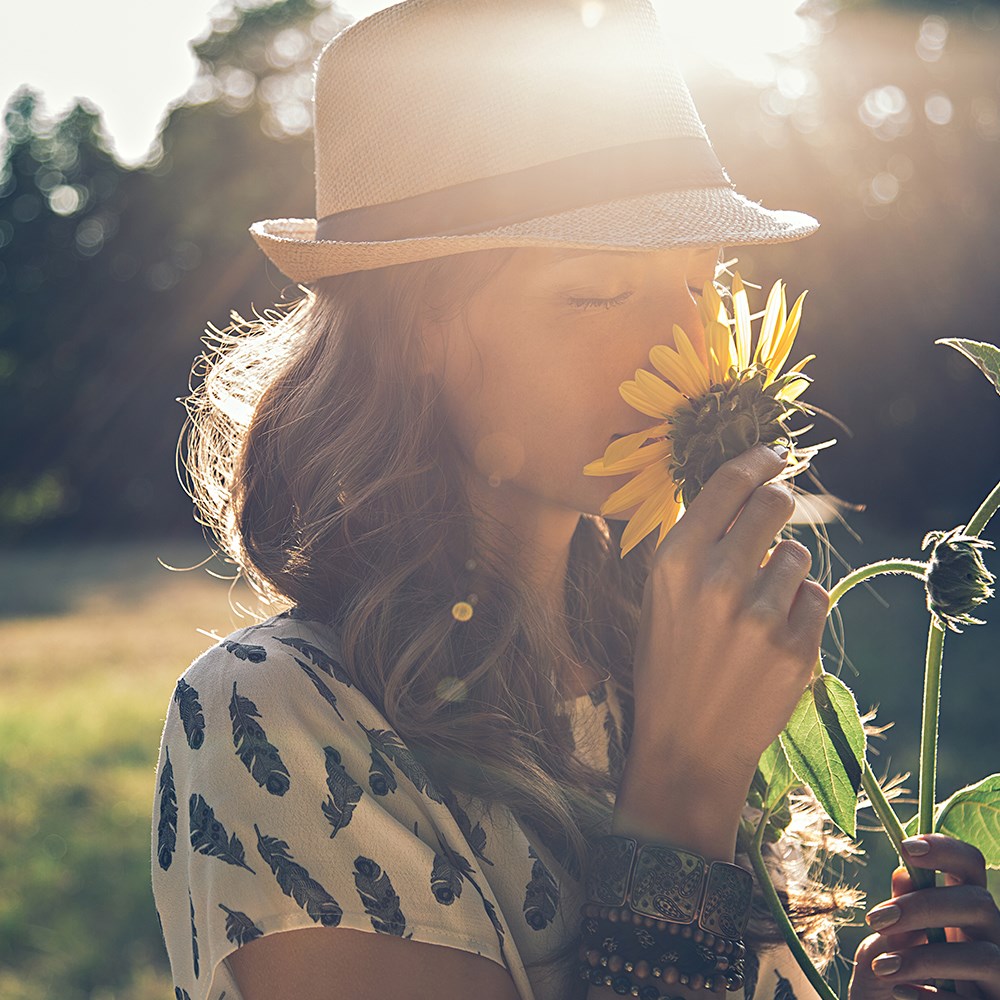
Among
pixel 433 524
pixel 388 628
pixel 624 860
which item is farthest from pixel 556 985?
pixel 433 524

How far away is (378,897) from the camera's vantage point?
1.28 metres

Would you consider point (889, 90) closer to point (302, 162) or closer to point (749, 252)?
point (749, 252)

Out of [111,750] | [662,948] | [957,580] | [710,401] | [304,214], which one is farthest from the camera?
[304,214]

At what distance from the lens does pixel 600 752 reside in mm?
1742

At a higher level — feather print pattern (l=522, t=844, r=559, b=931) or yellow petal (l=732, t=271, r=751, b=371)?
yellow petal (l=732, t=271, r=751, b=371)

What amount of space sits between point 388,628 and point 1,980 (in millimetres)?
3424

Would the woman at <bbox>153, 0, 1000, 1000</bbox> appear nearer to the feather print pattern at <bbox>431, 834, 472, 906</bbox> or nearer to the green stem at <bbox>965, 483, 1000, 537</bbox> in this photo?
the feather print pattern at <bbox>431, 834, 472, 906</bbox>

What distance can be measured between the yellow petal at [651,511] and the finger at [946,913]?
1.70ft

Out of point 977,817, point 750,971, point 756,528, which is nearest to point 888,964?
point 977,817

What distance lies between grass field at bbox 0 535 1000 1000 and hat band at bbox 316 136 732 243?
174 cm

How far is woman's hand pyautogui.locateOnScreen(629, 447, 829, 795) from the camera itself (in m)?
1.30

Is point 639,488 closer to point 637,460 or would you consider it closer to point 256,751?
point 637,460

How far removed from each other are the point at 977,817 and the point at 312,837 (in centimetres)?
77

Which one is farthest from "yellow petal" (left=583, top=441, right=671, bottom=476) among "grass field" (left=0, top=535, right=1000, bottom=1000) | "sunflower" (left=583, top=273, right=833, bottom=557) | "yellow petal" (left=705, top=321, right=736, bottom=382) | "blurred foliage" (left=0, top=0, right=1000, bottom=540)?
"blurred foliage" (left=0, top=0, right=1000, bottom=540)
